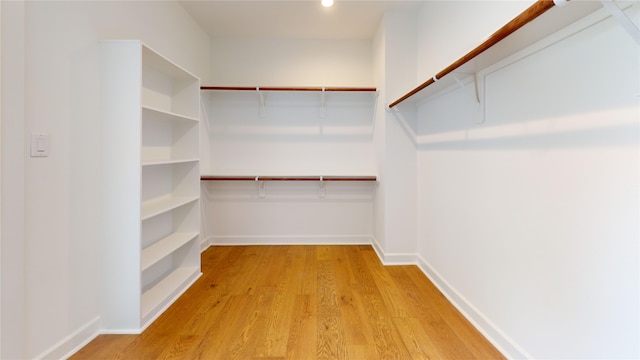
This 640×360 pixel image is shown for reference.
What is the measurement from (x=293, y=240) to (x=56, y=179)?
238cm

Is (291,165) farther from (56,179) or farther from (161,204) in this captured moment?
(56,179)

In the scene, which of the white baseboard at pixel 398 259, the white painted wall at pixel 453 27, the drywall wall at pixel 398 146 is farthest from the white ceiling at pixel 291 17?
the white baseboard at pixel 398 259

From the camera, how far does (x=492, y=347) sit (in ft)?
5.11

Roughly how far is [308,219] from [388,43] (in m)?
2.10

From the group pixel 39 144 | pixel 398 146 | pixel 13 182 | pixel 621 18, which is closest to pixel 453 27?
pixel 398 146

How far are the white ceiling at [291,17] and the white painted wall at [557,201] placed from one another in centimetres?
122

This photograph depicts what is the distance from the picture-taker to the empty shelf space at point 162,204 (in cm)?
194

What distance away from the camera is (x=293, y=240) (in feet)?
11.4

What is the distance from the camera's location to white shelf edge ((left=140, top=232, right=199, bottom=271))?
1.91m

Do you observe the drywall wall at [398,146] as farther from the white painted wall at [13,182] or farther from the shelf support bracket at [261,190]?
the white painted wall at [13,182]

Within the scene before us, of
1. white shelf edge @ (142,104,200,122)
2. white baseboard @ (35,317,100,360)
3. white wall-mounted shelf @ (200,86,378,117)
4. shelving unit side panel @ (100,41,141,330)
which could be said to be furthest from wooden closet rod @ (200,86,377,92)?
white baseboard @ (35,317,100,360)

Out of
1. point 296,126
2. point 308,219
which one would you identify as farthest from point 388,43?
point 308,219

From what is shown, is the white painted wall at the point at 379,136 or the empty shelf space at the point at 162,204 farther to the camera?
the white painted wall at the point at 379,136

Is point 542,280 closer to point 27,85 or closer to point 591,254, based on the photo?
point 591,254
